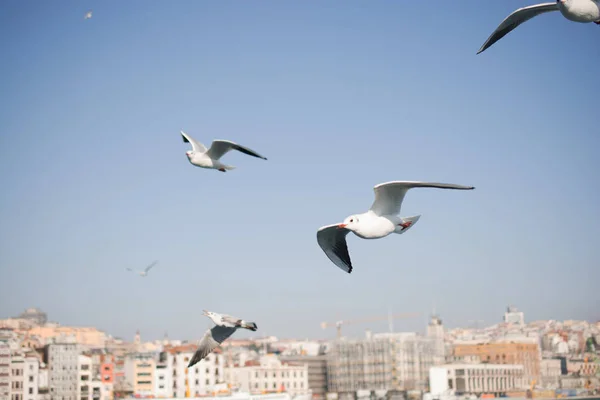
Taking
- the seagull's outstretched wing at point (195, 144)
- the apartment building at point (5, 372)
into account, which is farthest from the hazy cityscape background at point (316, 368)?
the seagull's outstretched wing at point (195, 144)

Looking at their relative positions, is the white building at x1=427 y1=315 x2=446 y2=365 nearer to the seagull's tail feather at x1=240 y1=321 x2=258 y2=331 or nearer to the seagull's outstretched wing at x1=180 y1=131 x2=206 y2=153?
the seagull's outstretched wing at x1=180 y1=131 x2=206 y2=153

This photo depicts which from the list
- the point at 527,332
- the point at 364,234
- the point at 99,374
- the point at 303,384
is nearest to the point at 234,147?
the point at 364,234

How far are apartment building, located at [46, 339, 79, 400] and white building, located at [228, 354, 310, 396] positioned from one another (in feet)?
37.7

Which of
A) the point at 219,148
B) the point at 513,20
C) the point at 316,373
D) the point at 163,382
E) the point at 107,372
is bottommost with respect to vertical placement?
the point at 163,382

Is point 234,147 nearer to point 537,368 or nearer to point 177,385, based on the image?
point 177,385

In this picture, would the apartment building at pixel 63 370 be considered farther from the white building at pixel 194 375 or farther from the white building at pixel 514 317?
the white building at pixel 514 317

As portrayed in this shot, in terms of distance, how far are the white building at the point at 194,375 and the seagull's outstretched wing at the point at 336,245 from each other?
47.8 m

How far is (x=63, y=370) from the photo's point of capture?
177ft

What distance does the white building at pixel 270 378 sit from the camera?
62906 millimetres

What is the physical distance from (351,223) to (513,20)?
8.39ft

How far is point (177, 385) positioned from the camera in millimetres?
56875

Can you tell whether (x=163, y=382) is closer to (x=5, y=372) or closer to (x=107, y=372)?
(x=107, y=372)

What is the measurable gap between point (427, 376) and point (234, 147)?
65.2 metres

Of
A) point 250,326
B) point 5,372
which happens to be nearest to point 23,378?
point 5,372
